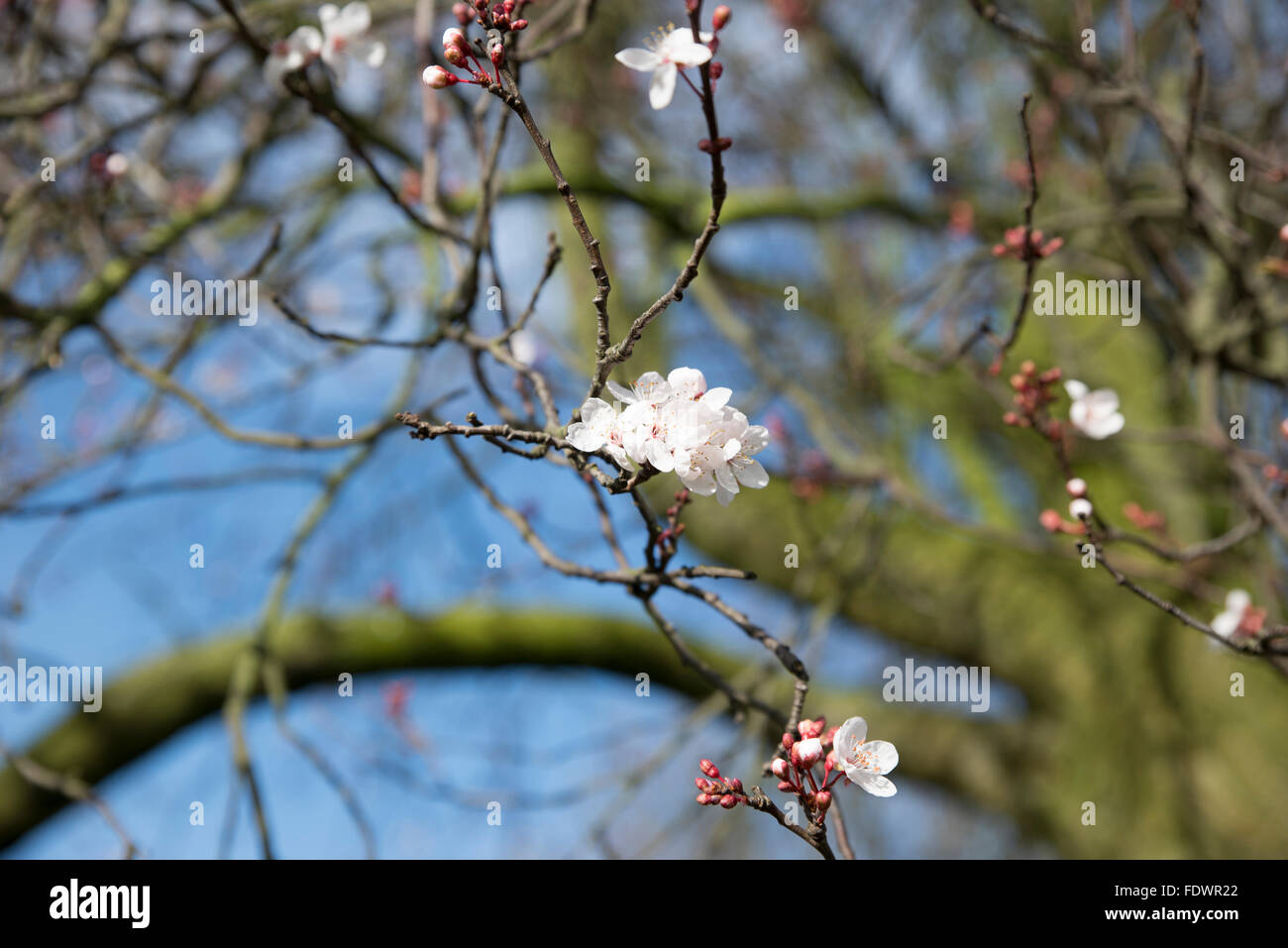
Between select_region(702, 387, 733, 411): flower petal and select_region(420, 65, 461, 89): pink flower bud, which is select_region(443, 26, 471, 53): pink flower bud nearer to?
select_region(420, 65, 461, 89): pink flower bud

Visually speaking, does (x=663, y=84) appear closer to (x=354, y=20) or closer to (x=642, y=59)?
(x=642, y=59)

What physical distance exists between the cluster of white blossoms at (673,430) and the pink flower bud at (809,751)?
29 centimetres

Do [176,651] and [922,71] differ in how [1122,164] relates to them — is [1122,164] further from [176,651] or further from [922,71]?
[176,651]

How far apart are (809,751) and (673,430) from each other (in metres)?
0.39

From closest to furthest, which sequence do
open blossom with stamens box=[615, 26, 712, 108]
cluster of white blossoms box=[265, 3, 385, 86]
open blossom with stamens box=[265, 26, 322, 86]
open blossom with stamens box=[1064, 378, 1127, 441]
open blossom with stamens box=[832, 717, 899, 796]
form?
open blossom with stamens box=[615, 26, 712, 108] < open blossom with stamens box=[832, 717, 899, 796] < open blossom with stamens box=[265, 26, 322, 86] < cluster of white blossoms box=[265, 3, 385, 86] < open blossom with stamens box=[1064, 378, 1127, 441]

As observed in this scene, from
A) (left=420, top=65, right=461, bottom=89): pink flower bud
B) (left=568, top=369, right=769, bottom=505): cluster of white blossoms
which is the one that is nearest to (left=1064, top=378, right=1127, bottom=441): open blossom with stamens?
(left=568, top=369, right=769, bottom=505): cluster of white blossoms

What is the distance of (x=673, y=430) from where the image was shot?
3.07 feet

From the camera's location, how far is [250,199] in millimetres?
3270

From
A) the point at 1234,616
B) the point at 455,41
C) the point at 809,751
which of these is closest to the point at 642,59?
the point at 455,41

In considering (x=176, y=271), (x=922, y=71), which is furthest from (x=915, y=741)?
(x=176, y=271)

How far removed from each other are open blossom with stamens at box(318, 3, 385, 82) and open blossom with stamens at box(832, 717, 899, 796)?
146 centimetres

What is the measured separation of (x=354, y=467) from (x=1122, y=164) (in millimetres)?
2795

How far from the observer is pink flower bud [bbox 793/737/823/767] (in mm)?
1013
